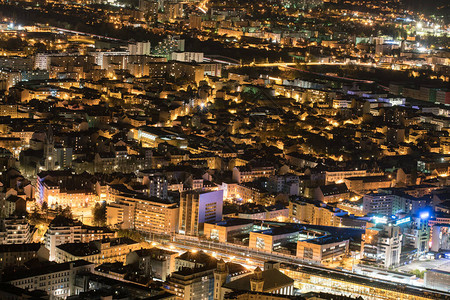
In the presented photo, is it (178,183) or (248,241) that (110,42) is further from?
(248,241)

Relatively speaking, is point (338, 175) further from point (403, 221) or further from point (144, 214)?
point (144, 214)

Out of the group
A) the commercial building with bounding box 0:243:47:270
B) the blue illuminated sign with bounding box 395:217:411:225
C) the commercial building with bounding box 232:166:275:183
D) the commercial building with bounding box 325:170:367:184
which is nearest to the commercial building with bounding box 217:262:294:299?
the commercial building with bounding box 0:243:47:270

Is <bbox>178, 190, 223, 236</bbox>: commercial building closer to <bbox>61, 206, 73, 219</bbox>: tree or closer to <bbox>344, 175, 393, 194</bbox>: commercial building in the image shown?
<bbox>61, 206, 73, 219</bbox>: tree

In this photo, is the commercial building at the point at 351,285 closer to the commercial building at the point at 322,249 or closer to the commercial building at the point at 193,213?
the commercial building at the point at 322,249

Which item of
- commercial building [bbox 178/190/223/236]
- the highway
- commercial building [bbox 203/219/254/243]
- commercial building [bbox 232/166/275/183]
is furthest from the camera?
commercial building [bbox 232/166/275/183]

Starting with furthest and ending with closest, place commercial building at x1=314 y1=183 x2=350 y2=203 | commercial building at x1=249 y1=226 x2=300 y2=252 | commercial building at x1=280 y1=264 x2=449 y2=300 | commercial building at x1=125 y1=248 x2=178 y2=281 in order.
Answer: commercial building at x1=314 y1=183 x2=350 y2=203
commercial building at x1=249 y1=226 x2=300 y2=252
commercial building at x1=125 y1=248 x2=178 y2=281
commercial building at x1=280 y1=264 x2=449 y2=300
